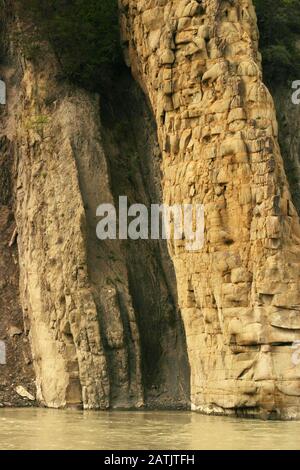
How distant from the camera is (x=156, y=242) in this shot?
118ft

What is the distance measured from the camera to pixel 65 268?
35.0 m

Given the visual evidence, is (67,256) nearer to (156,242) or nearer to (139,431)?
(156,242)

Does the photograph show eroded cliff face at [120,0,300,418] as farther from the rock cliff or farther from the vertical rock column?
the vertical rock column

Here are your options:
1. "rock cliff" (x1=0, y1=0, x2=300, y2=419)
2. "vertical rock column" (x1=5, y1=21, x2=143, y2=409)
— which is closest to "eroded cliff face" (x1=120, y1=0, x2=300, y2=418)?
"rock cliff" (x1=0, y1=0, x2=300, y2=419)

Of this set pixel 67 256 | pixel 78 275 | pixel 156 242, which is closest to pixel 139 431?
pixel 78 275

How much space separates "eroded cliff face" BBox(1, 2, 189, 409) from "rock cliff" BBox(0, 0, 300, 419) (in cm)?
4

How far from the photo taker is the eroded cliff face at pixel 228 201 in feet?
99.4

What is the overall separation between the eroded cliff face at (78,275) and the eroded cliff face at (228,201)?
2062 millimetres

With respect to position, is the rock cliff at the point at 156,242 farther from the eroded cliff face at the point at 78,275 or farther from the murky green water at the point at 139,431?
the murky green water at the point at 139,431

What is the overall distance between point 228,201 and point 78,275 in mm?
4605

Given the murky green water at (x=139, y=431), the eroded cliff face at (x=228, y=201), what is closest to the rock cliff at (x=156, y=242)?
the eroded cliff face at (x=228, y=201)

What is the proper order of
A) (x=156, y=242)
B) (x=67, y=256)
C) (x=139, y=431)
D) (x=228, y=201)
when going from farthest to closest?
(x=156, y=242), (x=67, y=256), (x=228, y=201), (x=139, y=431)

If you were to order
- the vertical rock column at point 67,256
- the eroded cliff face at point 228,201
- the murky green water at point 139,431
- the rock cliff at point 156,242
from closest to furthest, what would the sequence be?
the murky green water at point 139,431 → the eroded cliff face at point 228,201 → the rock cliff at point 156,242 → the vertical rock column at point 67,256
